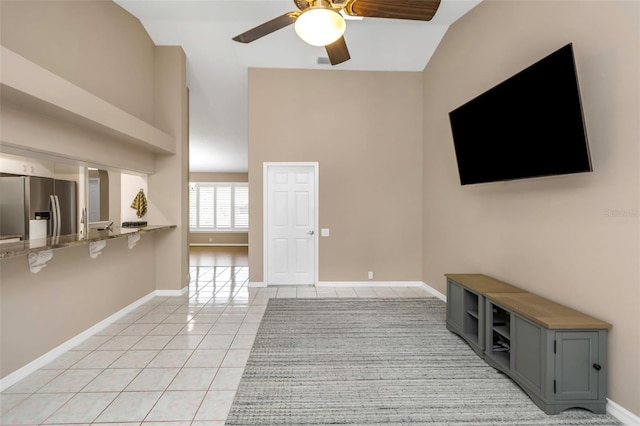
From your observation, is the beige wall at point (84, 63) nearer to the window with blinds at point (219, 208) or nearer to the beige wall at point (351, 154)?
the beige wall at point (351, 154)

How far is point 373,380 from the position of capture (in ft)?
7.60

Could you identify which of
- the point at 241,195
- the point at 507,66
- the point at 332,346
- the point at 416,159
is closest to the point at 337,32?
the point at 507,66

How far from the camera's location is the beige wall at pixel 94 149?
7.67 feet

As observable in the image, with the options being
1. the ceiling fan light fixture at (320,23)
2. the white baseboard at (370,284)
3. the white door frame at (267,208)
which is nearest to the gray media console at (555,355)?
the ceiling fan light fixture at (320,23)

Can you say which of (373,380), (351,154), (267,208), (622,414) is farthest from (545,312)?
(267,208)

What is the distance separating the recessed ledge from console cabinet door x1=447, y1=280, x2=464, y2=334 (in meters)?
3.88

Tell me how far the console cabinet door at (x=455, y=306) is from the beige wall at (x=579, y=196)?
46 cm

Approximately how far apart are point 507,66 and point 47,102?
4.06 metres

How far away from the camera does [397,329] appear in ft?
10.7

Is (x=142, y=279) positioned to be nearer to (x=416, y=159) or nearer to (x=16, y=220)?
(x=16, y=220)

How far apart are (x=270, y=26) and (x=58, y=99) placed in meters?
1.75

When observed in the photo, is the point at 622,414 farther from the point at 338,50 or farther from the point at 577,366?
the point at 338,50

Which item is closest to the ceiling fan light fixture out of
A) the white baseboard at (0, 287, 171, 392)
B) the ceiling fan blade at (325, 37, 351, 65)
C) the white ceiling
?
the ceiling fan blade at (325, 37, 351, 65)

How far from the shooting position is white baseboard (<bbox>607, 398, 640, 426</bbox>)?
1795 mm
